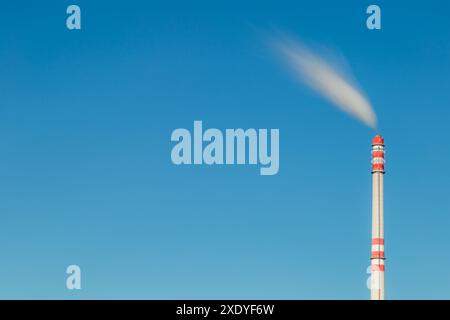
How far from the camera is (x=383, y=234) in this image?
321 feet

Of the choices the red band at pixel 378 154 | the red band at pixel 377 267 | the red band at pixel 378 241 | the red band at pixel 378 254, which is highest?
the red band at pixel 378 154

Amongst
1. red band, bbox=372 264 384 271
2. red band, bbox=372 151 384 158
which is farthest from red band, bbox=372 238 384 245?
red band, bbox=372 151 384 158

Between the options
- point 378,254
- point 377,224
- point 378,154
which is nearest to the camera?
point 378,254

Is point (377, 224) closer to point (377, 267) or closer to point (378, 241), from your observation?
point (378, 241)

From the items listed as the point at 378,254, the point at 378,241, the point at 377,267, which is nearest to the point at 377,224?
the point at 378,241

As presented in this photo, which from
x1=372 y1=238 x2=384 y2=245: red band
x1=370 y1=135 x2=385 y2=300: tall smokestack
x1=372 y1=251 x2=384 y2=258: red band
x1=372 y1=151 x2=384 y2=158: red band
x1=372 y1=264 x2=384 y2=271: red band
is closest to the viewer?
x1=372 y1=251 x2=384 y2=258: red band

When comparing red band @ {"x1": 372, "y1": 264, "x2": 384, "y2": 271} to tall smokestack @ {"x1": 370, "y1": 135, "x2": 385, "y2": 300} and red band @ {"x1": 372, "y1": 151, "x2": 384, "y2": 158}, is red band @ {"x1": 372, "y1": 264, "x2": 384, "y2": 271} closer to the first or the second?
tall smokestack @ {"x1": 370, "y1": 135, "x2": 385, "y2": 300}

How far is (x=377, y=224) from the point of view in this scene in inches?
3866

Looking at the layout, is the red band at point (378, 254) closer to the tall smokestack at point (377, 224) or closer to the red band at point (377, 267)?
the tall smokestack at point (377, 224)

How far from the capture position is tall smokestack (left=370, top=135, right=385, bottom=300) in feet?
316

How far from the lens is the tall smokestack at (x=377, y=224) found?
96.3 m

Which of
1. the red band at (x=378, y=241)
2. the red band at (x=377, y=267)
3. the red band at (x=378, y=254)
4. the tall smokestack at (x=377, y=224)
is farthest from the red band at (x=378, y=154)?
the red band at (x=377, y=267)

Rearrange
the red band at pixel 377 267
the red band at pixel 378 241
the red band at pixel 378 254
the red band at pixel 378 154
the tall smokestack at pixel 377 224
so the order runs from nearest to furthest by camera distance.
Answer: the red band at pixel 378 254, the red band at pixel 377 267, the tall smokestack at pixel 377 224, the red band at pixel 378 241, the red band at pixel 378 154
